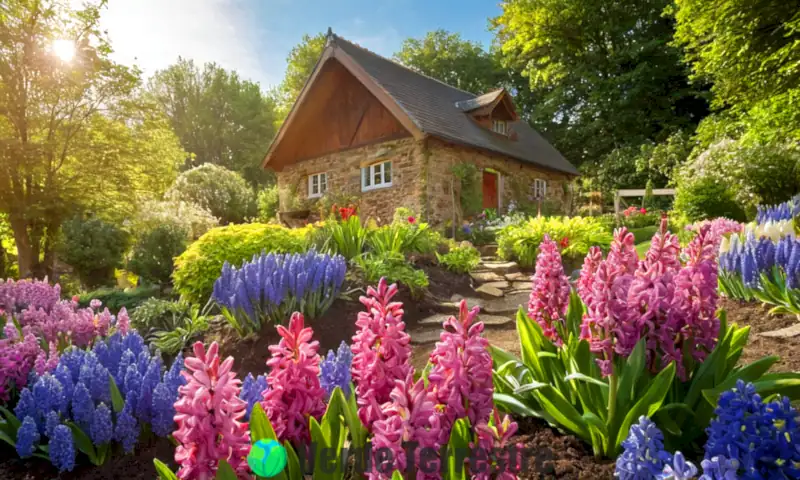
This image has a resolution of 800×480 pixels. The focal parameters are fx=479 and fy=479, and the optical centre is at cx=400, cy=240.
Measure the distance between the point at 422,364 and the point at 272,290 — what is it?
4.61 ft

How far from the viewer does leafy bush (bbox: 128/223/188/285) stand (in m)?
10.5

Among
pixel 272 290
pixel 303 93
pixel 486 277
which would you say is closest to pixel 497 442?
pixel 272 290

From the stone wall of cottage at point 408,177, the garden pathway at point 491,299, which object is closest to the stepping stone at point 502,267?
the garden pathway at point 491,299

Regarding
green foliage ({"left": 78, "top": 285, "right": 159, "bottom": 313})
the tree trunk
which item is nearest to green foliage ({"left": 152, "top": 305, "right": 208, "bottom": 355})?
green foliage ({"left": 78, "top": 285, "right": 159, "bottom": 313})

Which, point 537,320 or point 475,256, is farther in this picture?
point 475,256

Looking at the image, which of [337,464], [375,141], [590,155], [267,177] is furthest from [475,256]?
[267,177]

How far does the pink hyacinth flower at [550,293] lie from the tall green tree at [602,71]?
2498cm

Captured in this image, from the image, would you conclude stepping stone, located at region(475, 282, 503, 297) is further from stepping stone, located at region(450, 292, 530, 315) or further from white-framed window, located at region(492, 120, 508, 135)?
white-framed window, located at region(492, 120, 508, 135)

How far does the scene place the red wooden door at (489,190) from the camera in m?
17.7

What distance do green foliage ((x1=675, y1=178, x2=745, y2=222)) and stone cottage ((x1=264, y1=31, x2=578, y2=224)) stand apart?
5821 millimetres

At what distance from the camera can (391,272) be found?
19.5 feet

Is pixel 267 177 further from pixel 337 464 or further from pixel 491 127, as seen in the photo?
pixel 337 464

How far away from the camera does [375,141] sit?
Answer: 15836 mm

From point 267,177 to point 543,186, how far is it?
25.3 metres
